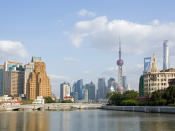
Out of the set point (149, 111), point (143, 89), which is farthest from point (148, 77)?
point (149, 111)

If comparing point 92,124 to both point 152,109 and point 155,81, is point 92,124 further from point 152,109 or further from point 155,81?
point 155,81

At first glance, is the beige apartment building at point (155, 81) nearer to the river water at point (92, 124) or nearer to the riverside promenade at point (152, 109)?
the riverside promenade at point (152, 109)

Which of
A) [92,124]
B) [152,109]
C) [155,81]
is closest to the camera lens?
[92,124]

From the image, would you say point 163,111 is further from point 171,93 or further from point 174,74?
point 174,74

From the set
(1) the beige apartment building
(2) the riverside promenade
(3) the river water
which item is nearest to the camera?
(3) the river water

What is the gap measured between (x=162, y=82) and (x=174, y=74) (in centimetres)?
1403

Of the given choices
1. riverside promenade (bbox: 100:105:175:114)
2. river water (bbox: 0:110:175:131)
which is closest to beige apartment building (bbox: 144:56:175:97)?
riverside promenade (bbox: 100:105:175:114)

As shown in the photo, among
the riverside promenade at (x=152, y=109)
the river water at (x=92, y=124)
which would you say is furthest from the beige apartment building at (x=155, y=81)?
the river water at (x=92, y=124)

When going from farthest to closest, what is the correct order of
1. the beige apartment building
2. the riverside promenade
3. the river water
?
1. the beige apartment building
2. the riverside promenade
3. the river water

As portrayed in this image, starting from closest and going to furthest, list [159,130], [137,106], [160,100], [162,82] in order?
[159,130]
[160,100]
[137,106]
[162,82]

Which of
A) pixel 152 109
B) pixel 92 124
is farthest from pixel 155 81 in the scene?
pixel 92 124

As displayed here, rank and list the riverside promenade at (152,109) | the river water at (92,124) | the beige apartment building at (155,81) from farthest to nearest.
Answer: the beige apartment building at (155,81) < the riverside promenade at (152,109) < the river water at (92,124)

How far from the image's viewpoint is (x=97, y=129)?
69.4 metres

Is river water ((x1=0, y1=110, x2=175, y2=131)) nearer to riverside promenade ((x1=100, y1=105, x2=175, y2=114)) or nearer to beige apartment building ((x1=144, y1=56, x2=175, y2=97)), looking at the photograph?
riverside promenade ((x1=100, y1=105, x2=175, y2=114))
